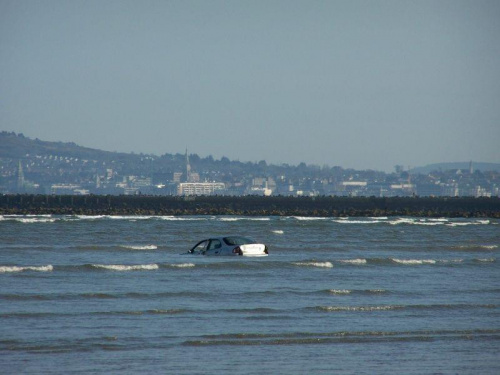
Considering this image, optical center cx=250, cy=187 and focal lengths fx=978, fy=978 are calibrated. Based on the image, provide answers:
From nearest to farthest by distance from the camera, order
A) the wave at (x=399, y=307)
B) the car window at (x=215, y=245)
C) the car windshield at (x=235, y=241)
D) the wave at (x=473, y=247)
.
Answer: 1. the wave at (x=399, y=307)
2. the car windshield at (x=235, y=241)
3. the car window at (x=215, y=245)
4. the wave at (x=473, y=247)

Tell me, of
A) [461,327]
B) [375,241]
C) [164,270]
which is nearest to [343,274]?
[164,270]

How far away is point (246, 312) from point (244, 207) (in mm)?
86912

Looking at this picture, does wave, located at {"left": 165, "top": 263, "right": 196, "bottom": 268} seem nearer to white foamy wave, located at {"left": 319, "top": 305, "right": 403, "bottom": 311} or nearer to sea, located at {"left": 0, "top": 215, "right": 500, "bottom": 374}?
sea, located at {"left": 0, "top": 215, "right": 500, "bottom": 374}

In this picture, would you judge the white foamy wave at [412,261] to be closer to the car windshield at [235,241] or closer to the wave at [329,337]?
the car windshield at [235,241]

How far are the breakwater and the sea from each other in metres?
56.2

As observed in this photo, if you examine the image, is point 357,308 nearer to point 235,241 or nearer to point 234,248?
point 234,248

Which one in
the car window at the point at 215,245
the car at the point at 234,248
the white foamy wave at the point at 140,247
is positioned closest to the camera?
the car at the point at 234,248

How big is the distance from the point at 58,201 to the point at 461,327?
97626mm

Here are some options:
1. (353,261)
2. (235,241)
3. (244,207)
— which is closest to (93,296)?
(235,241)

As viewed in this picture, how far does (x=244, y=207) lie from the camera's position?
4368 inches

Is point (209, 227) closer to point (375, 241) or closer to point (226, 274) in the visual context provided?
point (375, 241)

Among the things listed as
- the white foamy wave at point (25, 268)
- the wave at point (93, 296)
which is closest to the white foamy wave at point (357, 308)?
the wave at point (93, 296)

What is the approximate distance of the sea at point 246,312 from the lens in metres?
18.0

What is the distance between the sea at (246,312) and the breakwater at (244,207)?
56244mm
